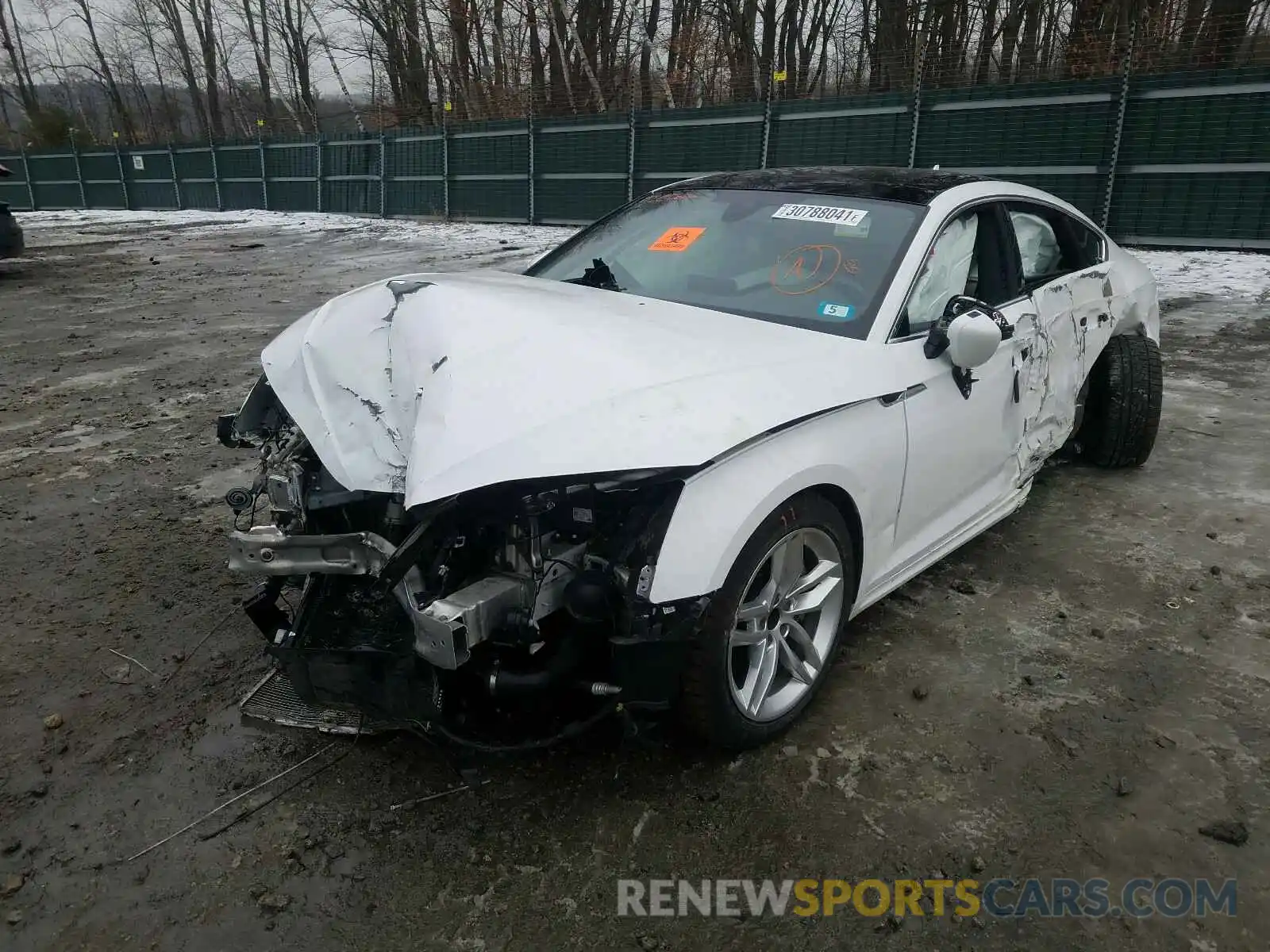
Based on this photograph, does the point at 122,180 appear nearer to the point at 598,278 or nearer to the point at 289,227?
the point at 289,227

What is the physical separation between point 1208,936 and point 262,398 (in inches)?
119

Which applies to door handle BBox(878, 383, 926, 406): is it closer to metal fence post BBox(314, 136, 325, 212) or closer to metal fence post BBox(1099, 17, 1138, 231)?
metal fence post BBox(1099, 17, 1138, 231)

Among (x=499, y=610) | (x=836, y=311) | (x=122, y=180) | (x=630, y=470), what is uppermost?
(x=122, y=180)

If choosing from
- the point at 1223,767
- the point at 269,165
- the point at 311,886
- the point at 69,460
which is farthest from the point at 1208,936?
the point at 269,165

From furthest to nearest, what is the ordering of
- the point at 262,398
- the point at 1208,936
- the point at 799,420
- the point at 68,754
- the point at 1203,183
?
1. the point at 1203,183
2. the point at 262,398
3. the point at 68,754
4. the point at 799,420
5. the point at 1208,936

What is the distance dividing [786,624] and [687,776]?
0.53 m

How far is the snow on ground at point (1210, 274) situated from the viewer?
32.4 feet

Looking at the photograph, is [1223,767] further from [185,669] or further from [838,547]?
[185,669]

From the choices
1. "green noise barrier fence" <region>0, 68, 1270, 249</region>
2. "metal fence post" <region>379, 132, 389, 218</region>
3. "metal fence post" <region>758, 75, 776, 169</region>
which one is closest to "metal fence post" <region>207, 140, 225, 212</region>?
"green noise barrier fence" <region>0, 68, 1270, 249</region>

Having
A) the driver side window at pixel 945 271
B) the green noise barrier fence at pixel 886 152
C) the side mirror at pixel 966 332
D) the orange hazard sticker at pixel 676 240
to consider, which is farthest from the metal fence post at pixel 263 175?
the side mirror at pixel 966 332

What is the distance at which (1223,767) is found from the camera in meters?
2.46

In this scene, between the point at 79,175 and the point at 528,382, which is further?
the point at 79,175

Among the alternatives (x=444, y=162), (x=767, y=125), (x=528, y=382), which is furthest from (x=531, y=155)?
(x=528, y=382)

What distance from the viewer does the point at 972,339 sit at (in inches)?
109
